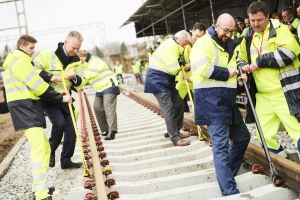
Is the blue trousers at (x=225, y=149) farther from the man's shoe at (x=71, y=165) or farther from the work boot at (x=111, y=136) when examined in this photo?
the work boot at (x=111, y=136)

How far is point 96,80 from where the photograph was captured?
24.0 ft

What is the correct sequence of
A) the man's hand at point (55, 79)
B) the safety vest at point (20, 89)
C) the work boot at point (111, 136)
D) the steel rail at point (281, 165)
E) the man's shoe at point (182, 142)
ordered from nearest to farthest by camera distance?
the steel rail at point (281, 165), the safety vest at point (20, 89), the man's hand at point (55, 79), the man's shoe at point (182, 142), the work boot at point (111, 136)

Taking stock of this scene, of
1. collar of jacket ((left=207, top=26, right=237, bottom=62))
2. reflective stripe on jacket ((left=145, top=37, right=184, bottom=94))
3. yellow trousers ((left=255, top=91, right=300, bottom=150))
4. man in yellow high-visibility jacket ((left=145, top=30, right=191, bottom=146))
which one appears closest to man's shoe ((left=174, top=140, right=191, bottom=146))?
man in yellow high-visibility jacket ((left=145, top=30, right=191, bottom=146))

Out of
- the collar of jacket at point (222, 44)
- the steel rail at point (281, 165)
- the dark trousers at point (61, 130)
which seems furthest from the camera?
the dark trousers at point (61, 130)

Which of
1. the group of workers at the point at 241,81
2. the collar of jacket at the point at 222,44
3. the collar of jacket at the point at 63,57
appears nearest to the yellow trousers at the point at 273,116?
the group of workers at the point at 241,81

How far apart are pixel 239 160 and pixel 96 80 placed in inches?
149

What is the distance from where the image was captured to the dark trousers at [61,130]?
5.15 meters

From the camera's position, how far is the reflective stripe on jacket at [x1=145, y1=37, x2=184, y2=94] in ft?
19.5

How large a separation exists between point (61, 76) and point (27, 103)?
96cm

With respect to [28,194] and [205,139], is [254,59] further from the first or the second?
[28,194]

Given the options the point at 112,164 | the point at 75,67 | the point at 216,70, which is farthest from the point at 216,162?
the point at 75,67

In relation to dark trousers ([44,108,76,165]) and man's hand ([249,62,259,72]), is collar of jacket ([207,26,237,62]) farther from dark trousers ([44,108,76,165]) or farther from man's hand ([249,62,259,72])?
dark trousers ([44,108,76,165])

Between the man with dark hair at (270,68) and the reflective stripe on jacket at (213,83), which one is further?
the man with dark hair at (270,68)

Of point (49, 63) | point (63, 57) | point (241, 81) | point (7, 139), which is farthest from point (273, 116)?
point (7, 139)
